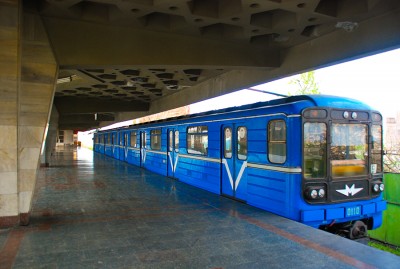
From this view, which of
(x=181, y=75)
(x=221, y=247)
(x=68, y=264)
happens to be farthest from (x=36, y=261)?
(x=181, y=75)

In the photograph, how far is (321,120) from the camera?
621 cm

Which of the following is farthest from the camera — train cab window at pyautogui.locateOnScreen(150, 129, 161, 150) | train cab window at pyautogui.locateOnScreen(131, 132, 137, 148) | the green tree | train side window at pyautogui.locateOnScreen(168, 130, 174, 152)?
the green tree

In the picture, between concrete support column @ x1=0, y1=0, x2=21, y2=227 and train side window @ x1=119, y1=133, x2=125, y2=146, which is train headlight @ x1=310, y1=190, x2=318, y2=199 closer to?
concrete support column @ x1=0, y1=0, x2=21, y2=227

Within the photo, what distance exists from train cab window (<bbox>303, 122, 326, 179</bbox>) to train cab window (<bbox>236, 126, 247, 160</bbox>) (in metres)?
1.87

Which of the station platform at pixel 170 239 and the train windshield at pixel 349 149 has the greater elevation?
the train windshield at pixel 349 149

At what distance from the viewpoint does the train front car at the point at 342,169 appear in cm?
617

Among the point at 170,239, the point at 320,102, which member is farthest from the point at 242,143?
the point at 170,239

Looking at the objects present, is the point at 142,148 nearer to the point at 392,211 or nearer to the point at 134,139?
the point at 134,139

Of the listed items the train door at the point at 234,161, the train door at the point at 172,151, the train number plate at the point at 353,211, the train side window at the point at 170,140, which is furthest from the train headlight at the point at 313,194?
the train side window at the point at 170,140

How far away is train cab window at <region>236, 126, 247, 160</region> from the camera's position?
785 cm

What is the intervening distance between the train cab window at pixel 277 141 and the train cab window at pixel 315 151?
17.5 inches

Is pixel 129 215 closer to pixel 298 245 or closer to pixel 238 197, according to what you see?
pixel 238 197

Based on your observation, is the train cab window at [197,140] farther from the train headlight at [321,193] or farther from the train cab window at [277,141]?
the train headlight at [321,193]

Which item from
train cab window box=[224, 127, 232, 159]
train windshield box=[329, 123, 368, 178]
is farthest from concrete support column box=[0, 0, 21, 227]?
train windshield box=[329, 123, 368, 178]
